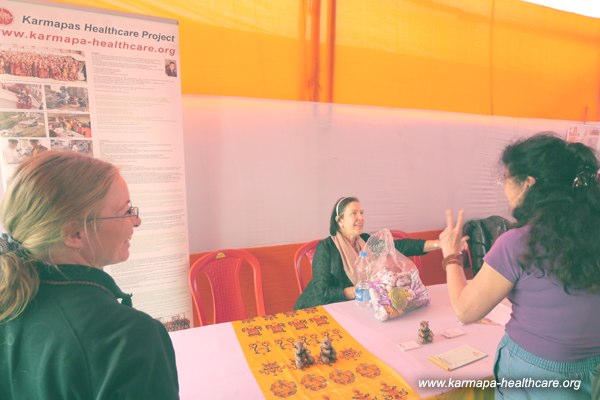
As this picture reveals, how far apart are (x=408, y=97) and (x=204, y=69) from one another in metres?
1.87

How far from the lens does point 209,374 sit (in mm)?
1327

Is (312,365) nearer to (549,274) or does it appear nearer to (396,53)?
(549,274)

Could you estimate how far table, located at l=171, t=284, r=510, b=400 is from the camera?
126 centimetres

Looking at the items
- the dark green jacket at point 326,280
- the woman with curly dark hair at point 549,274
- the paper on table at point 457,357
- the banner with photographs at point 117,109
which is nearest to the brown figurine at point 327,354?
the paper on table at point 457,357

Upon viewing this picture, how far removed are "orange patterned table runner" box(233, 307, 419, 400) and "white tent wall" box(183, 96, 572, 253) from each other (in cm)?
122

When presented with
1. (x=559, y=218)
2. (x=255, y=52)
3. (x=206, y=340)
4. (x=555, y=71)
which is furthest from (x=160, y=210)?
(x=555, y=71)

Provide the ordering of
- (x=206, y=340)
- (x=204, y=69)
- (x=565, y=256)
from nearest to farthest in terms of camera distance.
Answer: (x=565, y=256) < (x=206, y=340) < (x=204, y=69)

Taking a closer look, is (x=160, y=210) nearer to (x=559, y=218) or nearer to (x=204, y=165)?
(x=204, y=165)

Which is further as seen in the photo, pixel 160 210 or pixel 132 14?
pixel 160 210

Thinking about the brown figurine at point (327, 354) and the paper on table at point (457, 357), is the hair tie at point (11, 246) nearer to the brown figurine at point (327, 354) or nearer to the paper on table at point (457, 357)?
the brown figurine at point (327, 354)

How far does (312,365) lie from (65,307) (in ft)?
3.18

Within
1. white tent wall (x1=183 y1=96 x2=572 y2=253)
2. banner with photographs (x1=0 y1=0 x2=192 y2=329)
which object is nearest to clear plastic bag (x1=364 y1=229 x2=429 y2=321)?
white tent wall (x1=183 y1=96 x2=572 y2=253)

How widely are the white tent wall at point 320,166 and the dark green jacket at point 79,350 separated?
199 cm

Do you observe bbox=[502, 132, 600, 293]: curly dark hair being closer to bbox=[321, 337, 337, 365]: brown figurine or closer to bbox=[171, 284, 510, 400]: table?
bbox=[171, 284, 510, 400]: table
